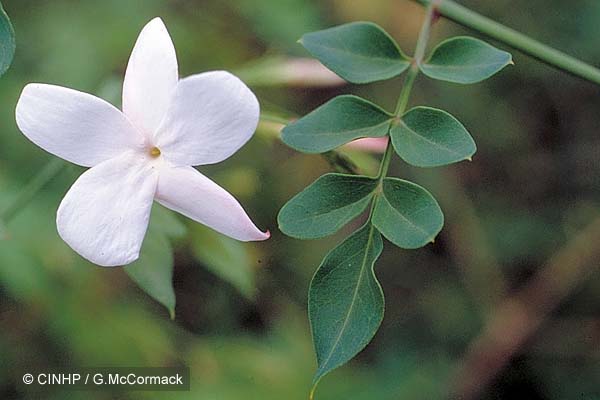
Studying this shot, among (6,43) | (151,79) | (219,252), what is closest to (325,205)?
(151,79)

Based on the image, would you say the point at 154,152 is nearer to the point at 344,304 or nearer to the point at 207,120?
the point at 207,120

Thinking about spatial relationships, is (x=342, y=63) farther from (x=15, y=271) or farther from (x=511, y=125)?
(x=511, y=125)

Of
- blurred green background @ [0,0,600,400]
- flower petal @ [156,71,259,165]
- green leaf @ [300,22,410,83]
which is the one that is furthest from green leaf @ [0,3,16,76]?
blurred green background @ [0,0,600,400]

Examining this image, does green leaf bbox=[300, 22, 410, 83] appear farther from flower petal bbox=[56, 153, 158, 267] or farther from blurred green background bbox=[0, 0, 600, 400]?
blurred green background bbox=[0, 0, 600, 400]

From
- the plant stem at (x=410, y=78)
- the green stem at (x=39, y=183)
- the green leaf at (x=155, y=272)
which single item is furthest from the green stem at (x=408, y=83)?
the green stem at (x=39, y=183)

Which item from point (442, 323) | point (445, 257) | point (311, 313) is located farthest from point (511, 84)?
point (311, 313)

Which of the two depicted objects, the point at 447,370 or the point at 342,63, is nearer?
the point at 342,63
